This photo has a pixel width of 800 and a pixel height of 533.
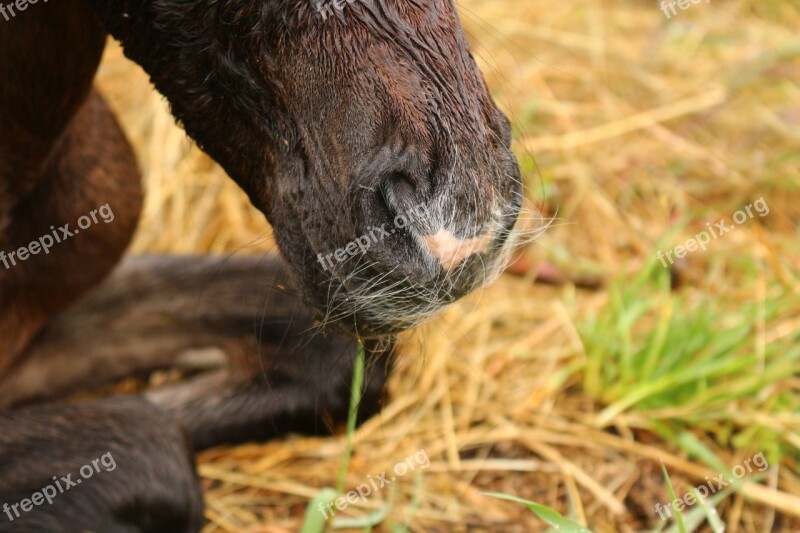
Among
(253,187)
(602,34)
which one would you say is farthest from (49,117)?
(602,34)

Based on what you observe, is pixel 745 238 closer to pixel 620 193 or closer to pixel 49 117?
pixel 620 193

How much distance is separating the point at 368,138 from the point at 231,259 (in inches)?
61.0

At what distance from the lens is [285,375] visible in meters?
2.51

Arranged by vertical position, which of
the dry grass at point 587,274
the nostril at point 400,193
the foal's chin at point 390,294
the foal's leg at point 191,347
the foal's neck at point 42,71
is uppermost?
the foal's neck at point 42,71

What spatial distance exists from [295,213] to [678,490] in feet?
4.60

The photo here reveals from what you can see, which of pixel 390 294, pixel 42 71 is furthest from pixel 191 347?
pixel 390 294

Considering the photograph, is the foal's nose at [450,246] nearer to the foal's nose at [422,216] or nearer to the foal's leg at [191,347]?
the foal's nose at [422,216]

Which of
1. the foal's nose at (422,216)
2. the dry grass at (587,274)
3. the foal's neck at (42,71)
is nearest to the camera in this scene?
the foal's nose at (422,216)

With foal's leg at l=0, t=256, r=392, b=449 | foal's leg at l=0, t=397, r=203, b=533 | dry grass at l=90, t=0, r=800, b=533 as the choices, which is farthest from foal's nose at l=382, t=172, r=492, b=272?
foal's leg at l=0, t=256, r=392, b=449

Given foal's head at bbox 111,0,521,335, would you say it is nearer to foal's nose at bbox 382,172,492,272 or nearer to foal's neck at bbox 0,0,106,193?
foal's nose at bbox 382,172,492,272

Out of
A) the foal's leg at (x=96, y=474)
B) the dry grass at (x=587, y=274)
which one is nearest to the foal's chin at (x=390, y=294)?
the dry grass at (x=587, y=274)

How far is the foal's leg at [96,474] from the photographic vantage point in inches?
80.0

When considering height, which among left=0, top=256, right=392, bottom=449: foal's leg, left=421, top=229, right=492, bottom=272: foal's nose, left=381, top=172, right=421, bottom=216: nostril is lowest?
left=0, top=256, right=392, bottom=449: foal's leg

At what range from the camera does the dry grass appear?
254cm
